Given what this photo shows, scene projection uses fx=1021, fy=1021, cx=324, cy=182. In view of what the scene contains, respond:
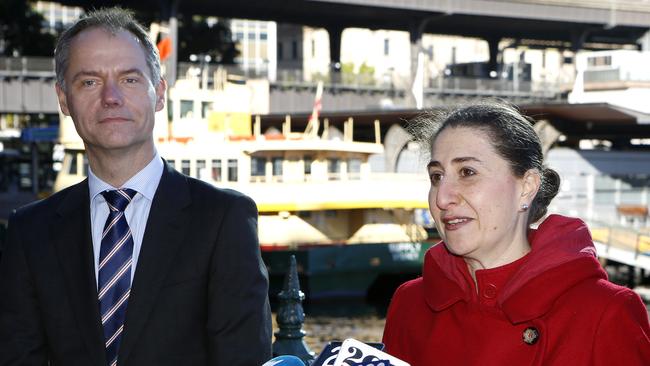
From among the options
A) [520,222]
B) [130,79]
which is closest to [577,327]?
[520,222]

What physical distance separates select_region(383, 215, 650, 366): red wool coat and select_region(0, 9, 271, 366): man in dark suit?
0.71m

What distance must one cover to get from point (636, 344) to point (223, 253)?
1507mm

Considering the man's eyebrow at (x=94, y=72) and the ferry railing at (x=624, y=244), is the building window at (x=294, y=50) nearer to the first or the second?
the ferry railing at (x=624, y=244)

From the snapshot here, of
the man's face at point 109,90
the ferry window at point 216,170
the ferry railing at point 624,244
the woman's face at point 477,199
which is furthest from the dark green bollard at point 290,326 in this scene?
the ferry railing at point 624,244

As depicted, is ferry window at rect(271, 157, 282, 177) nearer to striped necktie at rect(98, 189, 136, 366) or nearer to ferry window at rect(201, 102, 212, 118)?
ferry window at rect(201, 102, 212, 118)

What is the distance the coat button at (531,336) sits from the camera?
334cm

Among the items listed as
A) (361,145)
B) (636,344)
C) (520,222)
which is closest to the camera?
(636,344)

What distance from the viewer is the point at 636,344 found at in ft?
10.6

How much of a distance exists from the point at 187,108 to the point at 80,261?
29.9 meters

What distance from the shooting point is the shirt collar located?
3.90 meters

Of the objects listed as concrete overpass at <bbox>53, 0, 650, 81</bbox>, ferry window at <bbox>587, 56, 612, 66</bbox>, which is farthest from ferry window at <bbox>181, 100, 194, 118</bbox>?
ferry window at <bbox>587, 56, 612, 66</bbox>

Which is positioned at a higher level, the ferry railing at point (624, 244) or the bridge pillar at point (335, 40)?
the bridge pillar at point (335, 40)

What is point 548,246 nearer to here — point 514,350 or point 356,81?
point 514,350

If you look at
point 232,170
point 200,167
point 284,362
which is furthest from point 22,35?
point 284,362
